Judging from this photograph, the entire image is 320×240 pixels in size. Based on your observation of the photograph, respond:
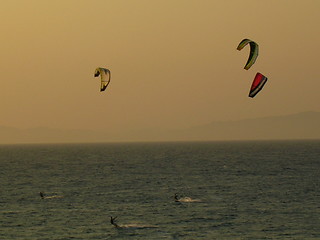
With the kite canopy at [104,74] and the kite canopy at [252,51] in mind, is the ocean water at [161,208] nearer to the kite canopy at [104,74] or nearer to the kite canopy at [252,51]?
the kite canopy at [104,74]

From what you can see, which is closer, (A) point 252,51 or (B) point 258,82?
(B) point 258,82

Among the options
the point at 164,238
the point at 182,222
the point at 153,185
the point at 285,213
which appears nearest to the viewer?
the point at 164,238

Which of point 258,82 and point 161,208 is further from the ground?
point 258,82

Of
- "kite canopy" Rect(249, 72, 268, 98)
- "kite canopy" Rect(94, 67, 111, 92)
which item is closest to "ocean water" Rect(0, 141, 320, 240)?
"kite canopy" Rect(94, 67, 111, 92)

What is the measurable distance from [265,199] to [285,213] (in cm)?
1663

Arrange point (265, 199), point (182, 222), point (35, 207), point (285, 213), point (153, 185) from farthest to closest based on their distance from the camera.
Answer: point (153, 185)
point (265, 199)
point (35, 207)
point (285, 213)
point (182, 222)

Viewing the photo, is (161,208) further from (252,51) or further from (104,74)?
(252,51)

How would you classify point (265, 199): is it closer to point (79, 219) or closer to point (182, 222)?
point (182, 222)

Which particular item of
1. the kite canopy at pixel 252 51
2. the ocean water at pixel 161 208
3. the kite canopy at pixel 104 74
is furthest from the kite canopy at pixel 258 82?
the ocean water at pixel 161 208

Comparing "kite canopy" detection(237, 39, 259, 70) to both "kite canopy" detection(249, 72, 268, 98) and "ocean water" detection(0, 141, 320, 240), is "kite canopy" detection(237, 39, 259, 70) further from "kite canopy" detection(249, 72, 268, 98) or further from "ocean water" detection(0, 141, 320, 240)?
"ocean water" detection(0, 141, 320, 240)

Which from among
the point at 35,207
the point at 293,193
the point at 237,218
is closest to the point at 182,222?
the point at 237,218

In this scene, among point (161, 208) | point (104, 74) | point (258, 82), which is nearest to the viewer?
point (258, 82)

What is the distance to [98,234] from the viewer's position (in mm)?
66938

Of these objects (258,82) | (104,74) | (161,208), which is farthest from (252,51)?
(161,208)
